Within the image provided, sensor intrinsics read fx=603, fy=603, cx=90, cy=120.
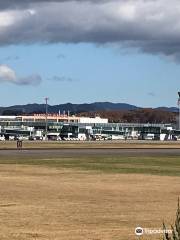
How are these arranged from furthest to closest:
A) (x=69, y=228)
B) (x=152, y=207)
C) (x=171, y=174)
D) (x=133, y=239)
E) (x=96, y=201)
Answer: (x=171, y=174) → (x=96, y=201) → (x=152, y=207) → (x=69, y=228) → (x=133, y=239)

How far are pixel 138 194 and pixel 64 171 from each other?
17304mm

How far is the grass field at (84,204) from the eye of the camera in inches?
759

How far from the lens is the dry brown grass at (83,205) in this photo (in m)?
19.2

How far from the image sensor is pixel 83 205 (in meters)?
26.0

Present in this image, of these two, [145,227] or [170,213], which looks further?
[170,213]

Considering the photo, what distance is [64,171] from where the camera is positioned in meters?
47.7

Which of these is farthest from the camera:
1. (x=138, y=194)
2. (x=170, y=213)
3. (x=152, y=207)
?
(x=138, y=194)

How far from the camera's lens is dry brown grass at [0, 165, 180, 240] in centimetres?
1923

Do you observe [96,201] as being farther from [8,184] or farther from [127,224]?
[8,184]

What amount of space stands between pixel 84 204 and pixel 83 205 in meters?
0.38

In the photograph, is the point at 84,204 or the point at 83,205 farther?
the point at 84,204

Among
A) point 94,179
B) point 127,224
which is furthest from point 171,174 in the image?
point 127,224

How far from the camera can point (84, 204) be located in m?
26.4

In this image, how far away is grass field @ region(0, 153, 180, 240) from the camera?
63.3ft
